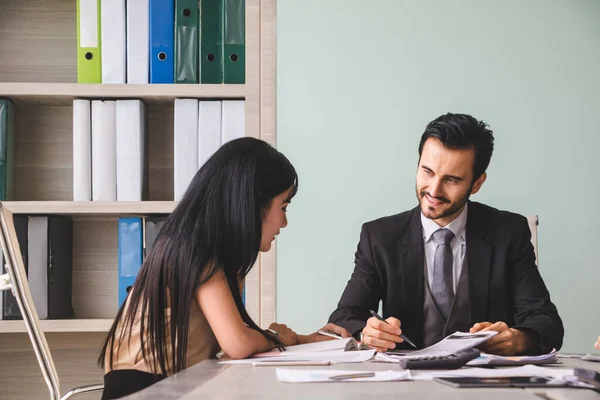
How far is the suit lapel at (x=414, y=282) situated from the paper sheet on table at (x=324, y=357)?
0.55 m

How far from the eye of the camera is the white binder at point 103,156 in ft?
7.88

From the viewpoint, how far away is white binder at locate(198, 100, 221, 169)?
7.94 ft

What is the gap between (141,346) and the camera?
144cm

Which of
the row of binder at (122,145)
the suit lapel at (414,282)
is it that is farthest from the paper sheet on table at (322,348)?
the row of binder at (122,145)

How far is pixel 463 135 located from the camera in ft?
6.61

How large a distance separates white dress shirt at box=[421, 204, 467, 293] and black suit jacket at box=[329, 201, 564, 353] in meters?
0.02

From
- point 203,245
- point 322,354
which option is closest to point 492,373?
point 322,354

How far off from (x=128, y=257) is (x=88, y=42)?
74 centimetres

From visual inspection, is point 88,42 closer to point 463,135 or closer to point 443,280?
point 463,135

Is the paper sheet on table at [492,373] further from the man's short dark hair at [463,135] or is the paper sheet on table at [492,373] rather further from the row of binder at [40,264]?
the row of binder at [40,264]

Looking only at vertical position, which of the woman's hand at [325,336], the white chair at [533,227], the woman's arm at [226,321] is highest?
the white chair at [533,227]

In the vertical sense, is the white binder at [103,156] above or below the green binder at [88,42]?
below

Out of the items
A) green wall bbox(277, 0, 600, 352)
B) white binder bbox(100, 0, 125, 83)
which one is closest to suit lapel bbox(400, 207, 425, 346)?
green wall bbox(277, 0, 600, 352)

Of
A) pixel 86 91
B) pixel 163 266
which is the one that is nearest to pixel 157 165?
pixel 86 91
